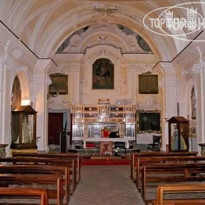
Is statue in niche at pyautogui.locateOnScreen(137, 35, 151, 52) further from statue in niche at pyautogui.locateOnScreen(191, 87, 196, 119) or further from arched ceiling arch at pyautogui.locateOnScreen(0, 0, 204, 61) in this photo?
statue in niche at pyautogui.locateOnScreen(191, 87, 196, 119)

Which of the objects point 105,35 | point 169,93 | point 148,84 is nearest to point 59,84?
point 105,35

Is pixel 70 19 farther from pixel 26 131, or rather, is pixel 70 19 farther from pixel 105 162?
pixel 105 162

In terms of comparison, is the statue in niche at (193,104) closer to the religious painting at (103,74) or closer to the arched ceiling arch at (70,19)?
the arched ceiling arch at (70,19)

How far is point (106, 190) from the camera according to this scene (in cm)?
757

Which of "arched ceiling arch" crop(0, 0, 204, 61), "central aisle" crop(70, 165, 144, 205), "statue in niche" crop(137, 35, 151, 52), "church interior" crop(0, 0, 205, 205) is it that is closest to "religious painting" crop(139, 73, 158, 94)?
"church interior" crop(0, 0, 205, 205)

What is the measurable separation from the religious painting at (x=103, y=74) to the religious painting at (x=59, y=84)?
1.75 meters

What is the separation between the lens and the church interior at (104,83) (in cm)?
1045

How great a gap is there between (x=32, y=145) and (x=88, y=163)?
2352 mm

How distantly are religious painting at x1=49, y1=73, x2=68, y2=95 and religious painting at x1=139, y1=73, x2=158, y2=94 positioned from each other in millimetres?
4594

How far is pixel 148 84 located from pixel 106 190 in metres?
14.3

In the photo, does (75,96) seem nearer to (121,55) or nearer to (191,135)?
(121,55)

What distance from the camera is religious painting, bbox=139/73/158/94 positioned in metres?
21.2

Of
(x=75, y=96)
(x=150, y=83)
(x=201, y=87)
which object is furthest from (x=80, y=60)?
(x=201, y=87)

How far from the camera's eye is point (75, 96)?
2092 centimetres
